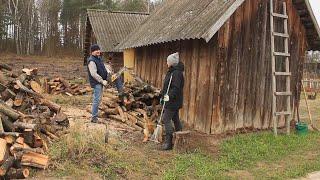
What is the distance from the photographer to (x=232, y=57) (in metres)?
10.8

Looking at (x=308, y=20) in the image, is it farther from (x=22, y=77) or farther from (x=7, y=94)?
(x=7, y=94)

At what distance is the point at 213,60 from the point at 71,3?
38.5 metres

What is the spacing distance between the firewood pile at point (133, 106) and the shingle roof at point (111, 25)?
11.2 metres

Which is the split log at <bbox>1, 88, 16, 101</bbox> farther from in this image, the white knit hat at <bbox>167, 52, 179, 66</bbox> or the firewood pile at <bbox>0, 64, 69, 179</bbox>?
the white knit hat at <bbox>167, 52, 179, 66</bbox>

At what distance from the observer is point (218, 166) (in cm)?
819

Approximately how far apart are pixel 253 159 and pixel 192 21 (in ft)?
14.7

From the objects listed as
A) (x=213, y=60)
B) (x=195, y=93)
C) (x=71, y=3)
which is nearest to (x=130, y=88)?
(x=195, y=93)

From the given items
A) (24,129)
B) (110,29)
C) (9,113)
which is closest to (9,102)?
(9,113)

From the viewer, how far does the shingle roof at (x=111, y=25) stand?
2449 centimetres

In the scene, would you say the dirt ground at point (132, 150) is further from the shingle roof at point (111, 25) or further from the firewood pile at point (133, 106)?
the shingle roof at point (111, 25)

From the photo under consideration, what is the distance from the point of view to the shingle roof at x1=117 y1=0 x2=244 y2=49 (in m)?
10.0

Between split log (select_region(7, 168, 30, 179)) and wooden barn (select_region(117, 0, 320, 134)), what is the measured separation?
503 cm

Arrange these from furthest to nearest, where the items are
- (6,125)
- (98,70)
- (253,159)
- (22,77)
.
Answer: (22,77) → (98,70) → (253,159) → (6,125)

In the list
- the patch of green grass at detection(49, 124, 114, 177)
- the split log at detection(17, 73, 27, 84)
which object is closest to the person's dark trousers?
the patch of green grass at detection(49, 124, 114, 177)
